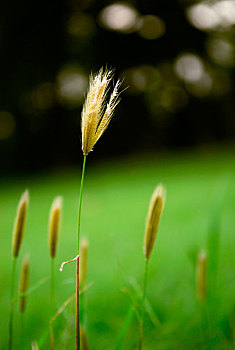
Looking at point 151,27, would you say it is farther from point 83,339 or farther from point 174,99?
point 83,339

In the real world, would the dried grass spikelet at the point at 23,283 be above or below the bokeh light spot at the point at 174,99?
below

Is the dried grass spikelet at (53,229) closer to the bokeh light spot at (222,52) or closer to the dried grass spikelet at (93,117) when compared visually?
the dried grass spikelet at (93,117)

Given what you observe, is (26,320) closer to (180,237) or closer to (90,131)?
(90,131)

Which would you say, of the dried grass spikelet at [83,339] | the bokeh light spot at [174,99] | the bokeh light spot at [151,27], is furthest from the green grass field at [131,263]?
the bokeh light spot at [174,99]

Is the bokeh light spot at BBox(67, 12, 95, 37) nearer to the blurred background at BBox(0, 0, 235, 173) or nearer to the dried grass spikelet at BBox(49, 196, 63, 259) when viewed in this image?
the blurred background at BBox(0, 0, 235, 173)

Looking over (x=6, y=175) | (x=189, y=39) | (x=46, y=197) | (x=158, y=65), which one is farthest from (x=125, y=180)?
(x=189, y=39)

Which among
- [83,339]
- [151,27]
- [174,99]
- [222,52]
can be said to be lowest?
[83,339]

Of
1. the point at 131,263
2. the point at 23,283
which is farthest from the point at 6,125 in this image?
the point at 23,283
